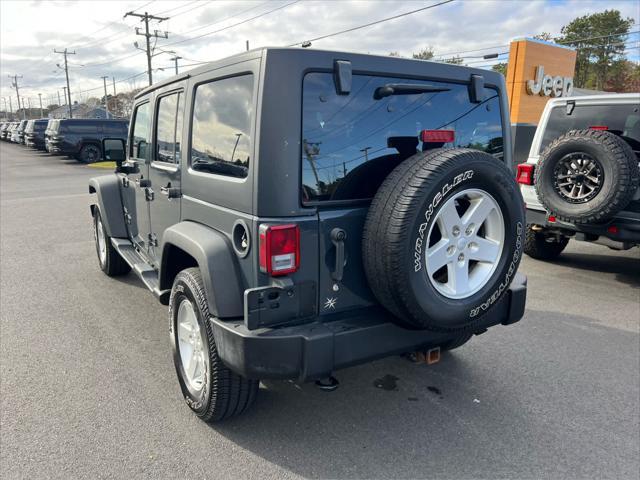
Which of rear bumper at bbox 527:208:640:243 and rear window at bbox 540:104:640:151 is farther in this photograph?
rear window at bbox 540:104:640:151

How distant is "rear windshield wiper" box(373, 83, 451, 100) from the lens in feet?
8.45

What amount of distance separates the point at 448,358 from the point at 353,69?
2357 mm

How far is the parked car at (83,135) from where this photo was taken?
22.5 meters

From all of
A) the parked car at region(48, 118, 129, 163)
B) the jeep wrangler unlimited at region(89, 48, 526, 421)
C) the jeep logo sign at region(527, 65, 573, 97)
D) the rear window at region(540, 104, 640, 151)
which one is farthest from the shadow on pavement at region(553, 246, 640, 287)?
the parked car at region(48, 118, 129, 163)

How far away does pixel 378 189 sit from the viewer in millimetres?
2502

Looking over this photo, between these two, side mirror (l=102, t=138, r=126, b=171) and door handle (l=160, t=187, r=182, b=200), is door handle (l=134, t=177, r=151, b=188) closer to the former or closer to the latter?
door handle (l=160, t=187, r=182, b=200)

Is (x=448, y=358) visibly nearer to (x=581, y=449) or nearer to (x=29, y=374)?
(x=581, y=449)

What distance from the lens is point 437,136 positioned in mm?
2711

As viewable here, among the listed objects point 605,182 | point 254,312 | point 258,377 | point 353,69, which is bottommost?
point 258,377

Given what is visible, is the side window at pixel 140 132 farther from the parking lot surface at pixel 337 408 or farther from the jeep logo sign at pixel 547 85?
the jeep logo sign at pixel 547 85

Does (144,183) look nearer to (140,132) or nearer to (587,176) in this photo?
(140,132)

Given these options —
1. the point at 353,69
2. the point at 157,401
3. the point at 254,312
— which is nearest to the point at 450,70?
the point at 353,69

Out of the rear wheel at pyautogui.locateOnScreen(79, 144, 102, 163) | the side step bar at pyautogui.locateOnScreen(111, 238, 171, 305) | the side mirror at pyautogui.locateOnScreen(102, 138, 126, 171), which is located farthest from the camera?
the rear wheel at pyautogui.locateOnScreen(79, 144, 102, 163)

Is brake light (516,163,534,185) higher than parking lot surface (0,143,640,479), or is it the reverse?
brake light (516,163,534,185)
